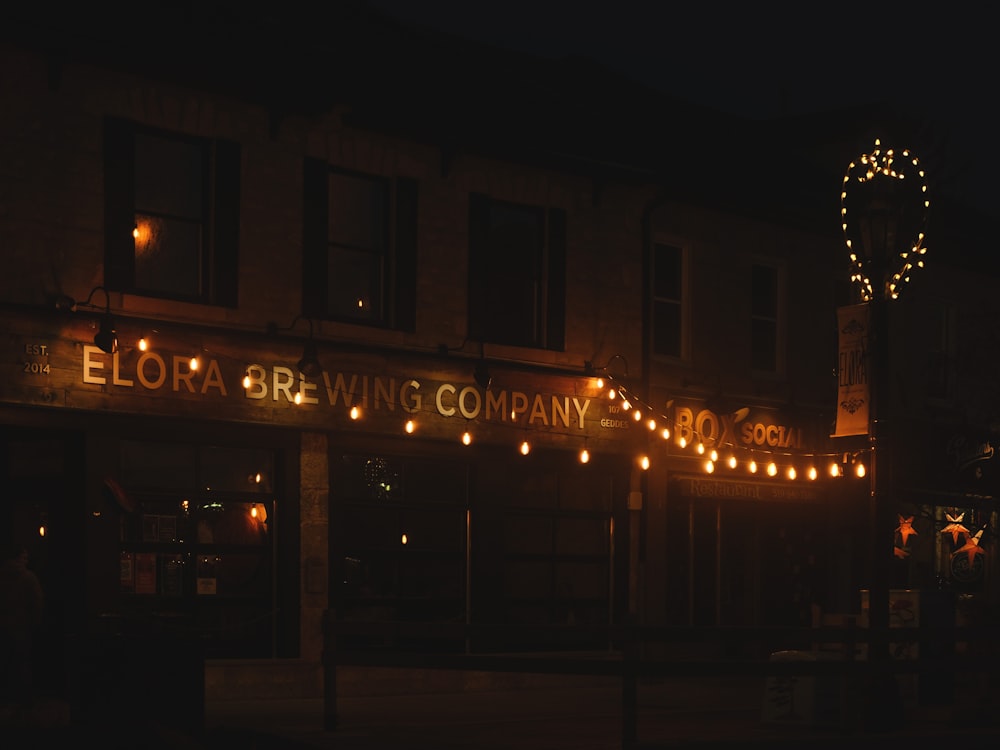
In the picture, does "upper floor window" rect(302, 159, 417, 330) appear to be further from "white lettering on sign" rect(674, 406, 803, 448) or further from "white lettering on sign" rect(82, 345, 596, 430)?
"white lettering on sign" rect(674, 406, 803, 448)

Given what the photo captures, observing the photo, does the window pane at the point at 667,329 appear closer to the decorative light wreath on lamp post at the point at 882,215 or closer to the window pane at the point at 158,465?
the window pane at the point at 158,465

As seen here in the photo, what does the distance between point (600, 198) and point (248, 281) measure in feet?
19.7

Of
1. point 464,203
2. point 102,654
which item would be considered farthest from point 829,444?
point 102,654

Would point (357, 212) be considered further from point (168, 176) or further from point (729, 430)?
point (729, 430)

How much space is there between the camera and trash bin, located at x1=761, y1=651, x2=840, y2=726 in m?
15.5

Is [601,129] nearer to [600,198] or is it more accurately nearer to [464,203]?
[600,198]

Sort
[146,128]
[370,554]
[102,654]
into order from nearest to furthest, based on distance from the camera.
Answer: [102,654]
[146,128]
[370,554]

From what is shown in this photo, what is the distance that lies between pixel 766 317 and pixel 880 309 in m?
11.1

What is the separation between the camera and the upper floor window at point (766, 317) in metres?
26.2

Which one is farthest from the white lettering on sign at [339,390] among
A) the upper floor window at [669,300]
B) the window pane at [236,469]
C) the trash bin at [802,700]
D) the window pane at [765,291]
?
the trash bin at [802,700]

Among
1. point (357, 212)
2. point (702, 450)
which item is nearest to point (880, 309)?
point (357, 212)

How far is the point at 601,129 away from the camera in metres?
24.2

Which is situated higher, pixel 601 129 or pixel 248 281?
pixel 601 129

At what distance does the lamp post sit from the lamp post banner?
0.38ft
